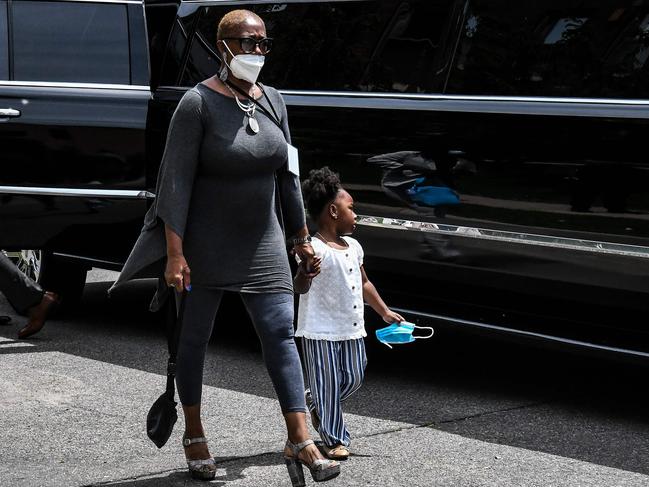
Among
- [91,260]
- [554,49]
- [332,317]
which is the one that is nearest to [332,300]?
[332,317]

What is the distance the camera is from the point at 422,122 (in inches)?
232

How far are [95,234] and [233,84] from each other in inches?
113

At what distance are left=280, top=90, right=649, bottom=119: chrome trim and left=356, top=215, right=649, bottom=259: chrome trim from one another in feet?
1.69

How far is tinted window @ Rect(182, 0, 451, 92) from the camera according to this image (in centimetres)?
600

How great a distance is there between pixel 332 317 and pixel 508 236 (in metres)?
1.04

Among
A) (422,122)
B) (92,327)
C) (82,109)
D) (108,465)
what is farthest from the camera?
(92,327)

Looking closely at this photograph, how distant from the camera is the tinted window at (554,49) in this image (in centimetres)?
535

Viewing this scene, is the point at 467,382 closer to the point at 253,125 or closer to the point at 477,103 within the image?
the point at 477,103

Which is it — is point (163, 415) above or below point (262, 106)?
below

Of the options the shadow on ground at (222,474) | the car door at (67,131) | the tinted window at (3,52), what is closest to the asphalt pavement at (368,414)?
the shadow on ground at (222,474)

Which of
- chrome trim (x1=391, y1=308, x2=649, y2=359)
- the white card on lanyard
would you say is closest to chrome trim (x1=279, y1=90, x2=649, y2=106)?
chrome trim (x1=391, y1=308, x2=649, y2=359)

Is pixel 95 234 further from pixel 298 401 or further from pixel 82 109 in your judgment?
pixel 298 401

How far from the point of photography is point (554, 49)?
556cm

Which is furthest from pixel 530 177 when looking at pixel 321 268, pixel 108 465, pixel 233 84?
pixel 108 465
